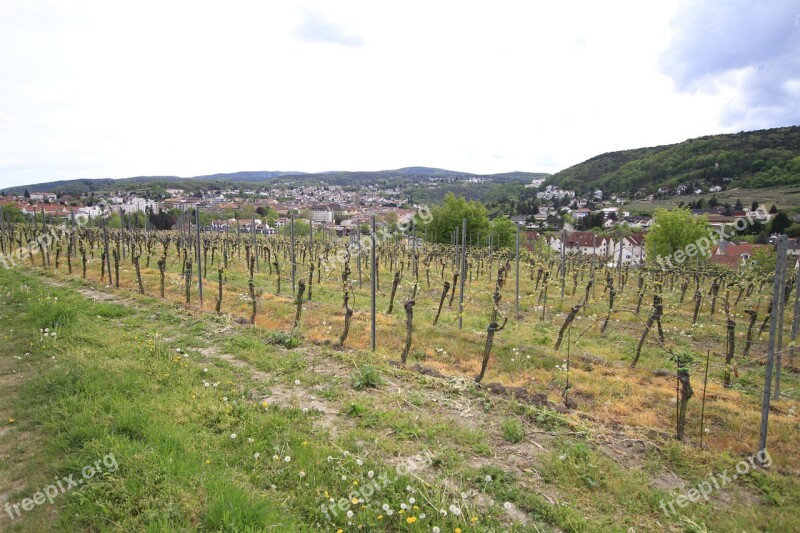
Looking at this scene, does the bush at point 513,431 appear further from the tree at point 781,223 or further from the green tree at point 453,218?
the tree at point 781,223

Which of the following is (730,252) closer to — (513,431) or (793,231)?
(793,231)

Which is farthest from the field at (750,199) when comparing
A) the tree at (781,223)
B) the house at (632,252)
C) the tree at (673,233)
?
the tree at (673,233)

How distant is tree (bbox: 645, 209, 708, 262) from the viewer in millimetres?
35000

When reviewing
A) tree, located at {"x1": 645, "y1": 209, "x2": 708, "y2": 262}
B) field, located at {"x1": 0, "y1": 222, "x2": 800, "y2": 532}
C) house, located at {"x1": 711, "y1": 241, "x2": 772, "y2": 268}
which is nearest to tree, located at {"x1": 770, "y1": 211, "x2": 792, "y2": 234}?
house, located at {"x1": 711, "y1": 241, "x2": 772, "y2": 268}

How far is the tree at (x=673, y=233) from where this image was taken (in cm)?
3500

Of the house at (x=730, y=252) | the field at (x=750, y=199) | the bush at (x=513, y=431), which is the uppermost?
the field at (x=750, y=199)

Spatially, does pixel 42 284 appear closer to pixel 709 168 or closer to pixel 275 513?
pixel 275 513

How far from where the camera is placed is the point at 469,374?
26.7 ft

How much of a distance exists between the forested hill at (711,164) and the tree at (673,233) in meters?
69.1

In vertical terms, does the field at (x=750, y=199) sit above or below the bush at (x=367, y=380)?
above

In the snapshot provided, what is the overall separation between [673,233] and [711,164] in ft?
292

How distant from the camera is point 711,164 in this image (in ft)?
334

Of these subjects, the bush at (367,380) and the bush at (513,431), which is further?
the bush at (367,380)

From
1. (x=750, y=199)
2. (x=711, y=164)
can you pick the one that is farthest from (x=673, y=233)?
(x=711, y=164)
